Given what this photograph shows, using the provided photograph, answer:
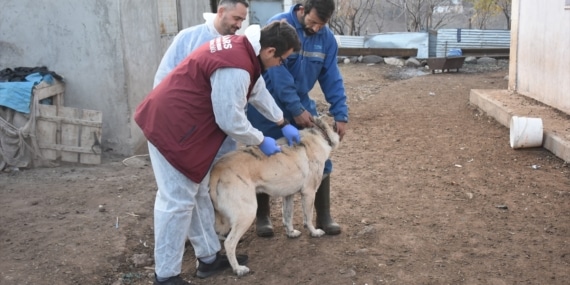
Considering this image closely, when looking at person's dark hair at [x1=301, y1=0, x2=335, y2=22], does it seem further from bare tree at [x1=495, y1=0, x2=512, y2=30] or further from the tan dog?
bare tree at [x1=495, y1=0, x2=512, y2=30]

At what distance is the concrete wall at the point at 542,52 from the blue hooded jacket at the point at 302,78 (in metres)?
4.94

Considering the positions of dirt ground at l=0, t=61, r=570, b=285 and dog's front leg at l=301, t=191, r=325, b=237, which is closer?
dirt ground at l=0, t=61, r=570, b=285

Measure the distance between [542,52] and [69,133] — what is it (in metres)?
7.02

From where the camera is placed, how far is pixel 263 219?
4863 millimetres

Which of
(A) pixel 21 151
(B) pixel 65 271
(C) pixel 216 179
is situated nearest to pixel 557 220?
(C) pixel 216 179

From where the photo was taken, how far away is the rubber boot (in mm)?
4785

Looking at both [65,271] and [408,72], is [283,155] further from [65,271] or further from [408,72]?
[408,72]

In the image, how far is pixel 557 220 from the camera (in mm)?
5035

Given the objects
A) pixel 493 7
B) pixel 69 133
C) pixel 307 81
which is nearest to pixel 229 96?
pixel 307 81

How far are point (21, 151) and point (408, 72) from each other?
40.2 feet

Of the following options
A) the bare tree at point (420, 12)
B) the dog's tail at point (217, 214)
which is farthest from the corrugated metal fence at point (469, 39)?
the dog's tail at point (217, 214)

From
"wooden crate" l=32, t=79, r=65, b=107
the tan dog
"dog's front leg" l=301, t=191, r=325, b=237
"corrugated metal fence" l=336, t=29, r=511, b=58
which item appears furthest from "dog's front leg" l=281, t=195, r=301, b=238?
"corrugated metal fence" l=336, t=29, r=511, b=58

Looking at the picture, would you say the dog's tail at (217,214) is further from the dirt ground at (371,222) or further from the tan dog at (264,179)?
the dirt ground at (371,222)

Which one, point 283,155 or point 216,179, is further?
point 283,155
